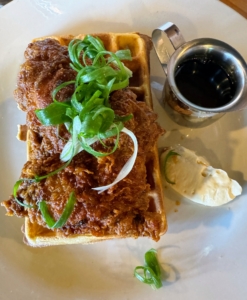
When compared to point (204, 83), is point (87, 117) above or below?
above

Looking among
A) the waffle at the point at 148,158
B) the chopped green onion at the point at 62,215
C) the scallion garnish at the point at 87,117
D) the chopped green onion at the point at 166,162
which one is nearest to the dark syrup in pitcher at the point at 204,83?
the waffle at the point at 148,158

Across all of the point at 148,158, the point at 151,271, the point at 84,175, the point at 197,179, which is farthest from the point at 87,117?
the point at 151,271

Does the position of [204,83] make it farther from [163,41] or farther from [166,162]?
[166,162]

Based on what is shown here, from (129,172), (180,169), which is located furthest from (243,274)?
(129,172)

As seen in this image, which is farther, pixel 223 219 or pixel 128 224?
pixel 223 219

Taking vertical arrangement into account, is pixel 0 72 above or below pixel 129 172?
above

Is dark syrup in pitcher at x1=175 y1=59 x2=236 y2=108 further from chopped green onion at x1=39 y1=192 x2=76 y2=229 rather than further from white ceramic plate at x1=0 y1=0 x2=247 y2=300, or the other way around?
chopped green onion at x1=39 y1=192 x2=76 y2=229

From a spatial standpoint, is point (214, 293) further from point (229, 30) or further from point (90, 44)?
point (229, 30)

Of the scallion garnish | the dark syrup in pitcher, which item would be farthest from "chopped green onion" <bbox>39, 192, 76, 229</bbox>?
the dark syrup in pitcher
